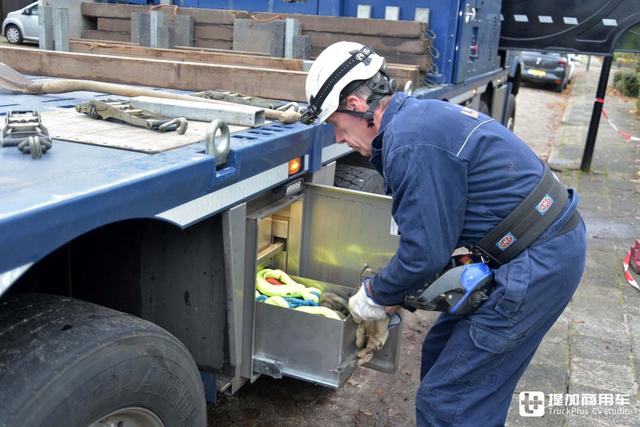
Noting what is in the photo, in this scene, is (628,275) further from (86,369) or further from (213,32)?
(86,369)

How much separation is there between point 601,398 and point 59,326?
3193mm

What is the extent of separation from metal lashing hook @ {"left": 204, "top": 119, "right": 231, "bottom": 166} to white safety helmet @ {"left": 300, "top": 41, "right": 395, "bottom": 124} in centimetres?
39

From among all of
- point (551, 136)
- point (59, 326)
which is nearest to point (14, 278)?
point (59, 326)

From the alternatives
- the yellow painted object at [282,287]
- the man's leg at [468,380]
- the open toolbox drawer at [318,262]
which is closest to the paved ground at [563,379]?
the open toolbox drawer at [318,262]

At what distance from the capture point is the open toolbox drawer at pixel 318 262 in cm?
295

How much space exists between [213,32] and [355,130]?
104 inches

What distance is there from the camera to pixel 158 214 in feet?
6.84

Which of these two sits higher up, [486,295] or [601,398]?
[486,295]

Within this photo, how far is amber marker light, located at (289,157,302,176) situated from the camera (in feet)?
9.77

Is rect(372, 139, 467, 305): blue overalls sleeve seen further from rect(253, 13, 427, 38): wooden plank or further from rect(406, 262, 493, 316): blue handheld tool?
rect(253, 13, 427, 38): wooden plank

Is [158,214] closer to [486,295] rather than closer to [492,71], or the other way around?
[486,295]

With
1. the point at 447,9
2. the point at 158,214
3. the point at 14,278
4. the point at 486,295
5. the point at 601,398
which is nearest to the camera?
the point at 14,278

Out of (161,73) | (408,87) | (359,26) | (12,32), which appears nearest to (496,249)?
(408,87)

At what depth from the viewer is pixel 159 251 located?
265cm
